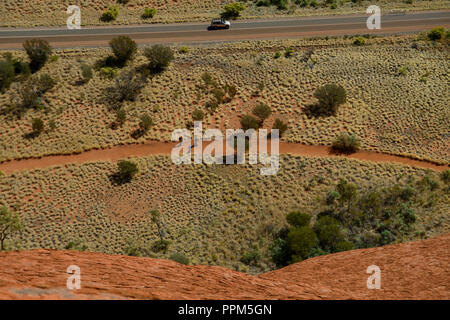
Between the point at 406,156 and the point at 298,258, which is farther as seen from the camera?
the point at 406,156

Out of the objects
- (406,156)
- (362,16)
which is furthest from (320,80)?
(362,16)

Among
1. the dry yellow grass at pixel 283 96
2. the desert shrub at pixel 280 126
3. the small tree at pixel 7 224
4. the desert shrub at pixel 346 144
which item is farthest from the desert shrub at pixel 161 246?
the desert shrub at pixel 346 144

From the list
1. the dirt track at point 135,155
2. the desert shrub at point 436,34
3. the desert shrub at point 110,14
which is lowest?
the dirt track at point 135,155

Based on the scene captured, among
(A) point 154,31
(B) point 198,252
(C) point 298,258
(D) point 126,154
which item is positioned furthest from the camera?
(A) point 154,31

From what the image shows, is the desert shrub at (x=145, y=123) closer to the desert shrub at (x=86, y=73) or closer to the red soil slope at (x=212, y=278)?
the desert shrub at (x=86, y=73)

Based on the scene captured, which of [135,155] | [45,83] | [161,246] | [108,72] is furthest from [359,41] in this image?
[45,83]

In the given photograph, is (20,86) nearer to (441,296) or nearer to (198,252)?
(198,252)
